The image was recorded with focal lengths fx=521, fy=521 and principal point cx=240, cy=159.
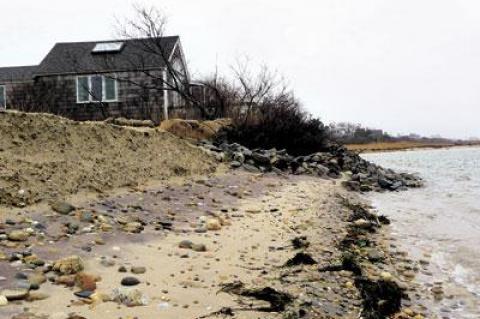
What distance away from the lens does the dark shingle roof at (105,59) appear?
2661 centimetres

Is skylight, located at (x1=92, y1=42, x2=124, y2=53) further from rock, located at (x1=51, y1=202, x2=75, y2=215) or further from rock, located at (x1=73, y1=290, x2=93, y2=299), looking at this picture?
rock, located at (x1=73, y1=290, x2=93, y2=299)

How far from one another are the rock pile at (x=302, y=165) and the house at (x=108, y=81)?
862 cm

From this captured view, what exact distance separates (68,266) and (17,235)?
1.01m

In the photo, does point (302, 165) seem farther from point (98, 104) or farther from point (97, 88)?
point (97, 88)

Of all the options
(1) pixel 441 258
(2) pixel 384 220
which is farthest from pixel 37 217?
(2) pixel 384 220

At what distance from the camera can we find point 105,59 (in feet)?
88.8

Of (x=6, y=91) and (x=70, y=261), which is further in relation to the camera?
(x=6, y=91)

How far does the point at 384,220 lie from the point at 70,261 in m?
6.76

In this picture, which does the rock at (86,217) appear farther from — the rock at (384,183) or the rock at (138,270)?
the rock at (384,183)

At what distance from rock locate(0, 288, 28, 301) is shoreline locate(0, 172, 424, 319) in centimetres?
5

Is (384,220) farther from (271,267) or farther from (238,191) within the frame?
(271,267)

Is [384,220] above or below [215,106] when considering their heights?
below

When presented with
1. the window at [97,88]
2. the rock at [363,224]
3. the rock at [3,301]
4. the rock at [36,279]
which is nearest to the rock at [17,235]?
the rock at [36,279]

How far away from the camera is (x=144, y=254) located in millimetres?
5211
